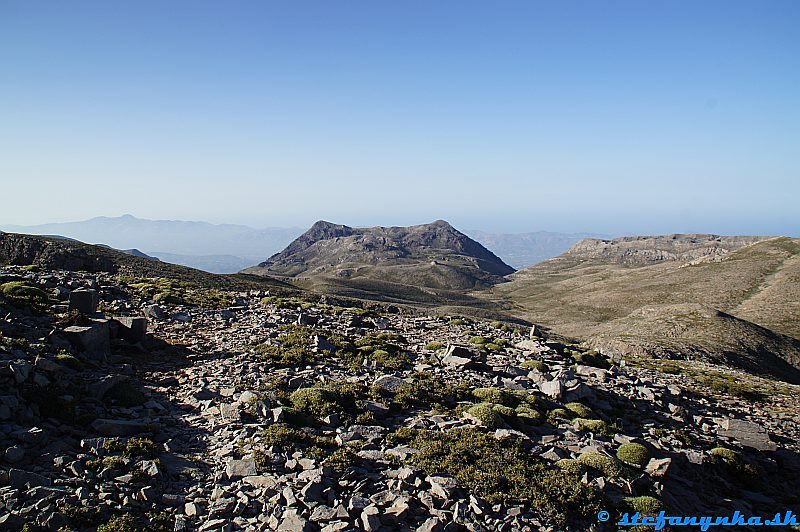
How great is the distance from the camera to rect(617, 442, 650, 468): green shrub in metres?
14.9

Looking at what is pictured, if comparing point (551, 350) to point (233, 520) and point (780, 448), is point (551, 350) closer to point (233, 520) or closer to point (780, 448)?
point (780, 448)

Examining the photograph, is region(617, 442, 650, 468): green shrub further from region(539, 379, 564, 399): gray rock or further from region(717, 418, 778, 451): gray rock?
region(717, 418, 778, 451): gray rock

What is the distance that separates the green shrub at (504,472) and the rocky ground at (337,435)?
6 centimetres

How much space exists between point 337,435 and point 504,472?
5.42m

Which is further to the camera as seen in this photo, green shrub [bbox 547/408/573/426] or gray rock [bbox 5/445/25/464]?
green shrub [bbox 547/408/573/426]

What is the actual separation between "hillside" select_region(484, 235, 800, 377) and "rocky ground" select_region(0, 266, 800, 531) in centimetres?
3403

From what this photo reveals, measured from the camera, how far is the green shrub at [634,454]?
1491 cm

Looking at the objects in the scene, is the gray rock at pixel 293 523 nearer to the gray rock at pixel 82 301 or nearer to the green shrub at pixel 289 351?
the green shrub at pixel 289 351

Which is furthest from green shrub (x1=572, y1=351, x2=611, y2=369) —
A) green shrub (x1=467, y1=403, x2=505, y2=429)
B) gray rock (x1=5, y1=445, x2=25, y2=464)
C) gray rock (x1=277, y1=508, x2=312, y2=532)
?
gray rock (x1=5, y1=445, x2=25, y2=464)

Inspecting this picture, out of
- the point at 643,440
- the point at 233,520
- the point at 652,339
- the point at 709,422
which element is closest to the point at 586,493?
the point at 643,440

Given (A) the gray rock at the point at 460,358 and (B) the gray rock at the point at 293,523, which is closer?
(B) the gray rock at the point at 293,523

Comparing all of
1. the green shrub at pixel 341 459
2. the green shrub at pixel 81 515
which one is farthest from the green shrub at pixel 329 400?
the green shrub at pixel 81 515

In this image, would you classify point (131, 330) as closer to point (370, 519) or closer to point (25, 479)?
point (25, 479)

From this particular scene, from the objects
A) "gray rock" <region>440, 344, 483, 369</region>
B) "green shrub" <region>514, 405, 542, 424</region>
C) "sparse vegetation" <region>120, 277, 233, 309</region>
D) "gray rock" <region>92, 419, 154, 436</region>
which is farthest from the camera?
"sparse vegetation" <region>120, 277, 233, 309</region>
